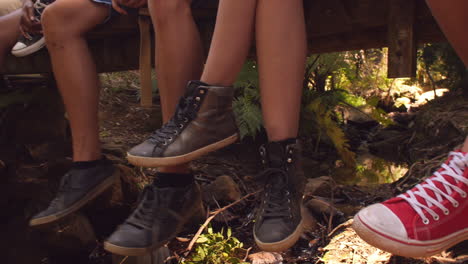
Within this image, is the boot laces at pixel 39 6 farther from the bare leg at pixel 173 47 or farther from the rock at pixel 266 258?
the rock at pixel 266 258

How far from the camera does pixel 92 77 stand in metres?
1.92

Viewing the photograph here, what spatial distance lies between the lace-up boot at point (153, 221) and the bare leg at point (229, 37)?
0.45 m

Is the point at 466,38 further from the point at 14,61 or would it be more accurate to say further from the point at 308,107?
the point at 308,107

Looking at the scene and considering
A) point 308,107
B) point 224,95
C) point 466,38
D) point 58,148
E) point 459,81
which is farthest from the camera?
point 459,81

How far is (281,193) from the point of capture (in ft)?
4.85

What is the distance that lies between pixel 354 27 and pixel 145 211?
4.03 feet

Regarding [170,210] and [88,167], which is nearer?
[170,210]

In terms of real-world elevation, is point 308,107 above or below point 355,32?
below

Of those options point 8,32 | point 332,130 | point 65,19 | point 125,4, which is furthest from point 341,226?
point 332,130

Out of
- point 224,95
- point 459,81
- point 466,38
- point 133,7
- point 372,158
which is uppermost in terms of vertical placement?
point 133,7

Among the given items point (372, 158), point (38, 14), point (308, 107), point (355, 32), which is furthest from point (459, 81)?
point (38, 14)

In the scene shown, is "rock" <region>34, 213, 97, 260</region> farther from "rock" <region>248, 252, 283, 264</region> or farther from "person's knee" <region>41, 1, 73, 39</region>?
"person's knee" <region>41, 1, 73, 39</region>

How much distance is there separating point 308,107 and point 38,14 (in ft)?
9.15

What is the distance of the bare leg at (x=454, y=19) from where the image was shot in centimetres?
135
